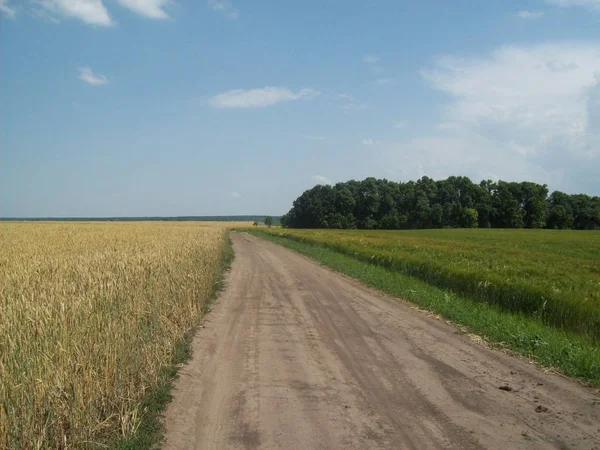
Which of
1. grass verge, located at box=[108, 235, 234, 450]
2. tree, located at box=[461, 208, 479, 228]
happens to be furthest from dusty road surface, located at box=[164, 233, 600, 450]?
tree, located at box=[461, 208, 479, 228]

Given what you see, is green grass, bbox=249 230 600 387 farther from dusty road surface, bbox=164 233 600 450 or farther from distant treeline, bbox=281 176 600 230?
distant treeline, bbox=281 176 600 230

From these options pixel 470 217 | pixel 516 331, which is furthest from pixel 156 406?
pixel 470 217

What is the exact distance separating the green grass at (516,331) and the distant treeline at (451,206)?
89.1 metres

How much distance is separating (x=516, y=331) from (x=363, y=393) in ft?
16.3

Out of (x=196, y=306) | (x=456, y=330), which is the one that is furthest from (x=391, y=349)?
(x=196, y=306)

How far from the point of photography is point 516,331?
9820mm

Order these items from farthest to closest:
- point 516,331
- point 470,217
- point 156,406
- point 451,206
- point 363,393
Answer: point 451,206, point 470,217, point 516,331, point 363,393, point 156,406

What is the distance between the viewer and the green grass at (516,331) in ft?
25.8

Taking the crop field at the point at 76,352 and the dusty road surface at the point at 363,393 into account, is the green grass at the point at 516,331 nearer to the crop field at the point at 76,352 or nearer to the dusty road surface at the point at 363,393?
the dusty road surface at the point at 363,393

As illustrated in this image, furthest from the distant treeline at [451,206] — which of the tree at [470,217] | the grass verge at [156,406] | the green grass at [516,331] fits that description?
the grass verge at [156,406]

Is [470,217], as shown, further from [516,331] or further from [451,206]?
[516,331]

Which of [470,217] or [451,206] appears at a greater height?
[451,206]

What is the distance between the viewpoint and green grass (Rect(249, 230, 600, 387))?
786 cm

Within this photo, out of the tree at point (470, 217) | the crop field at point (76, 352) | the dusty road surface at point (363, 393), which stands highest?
the tree at point (470, 217)
